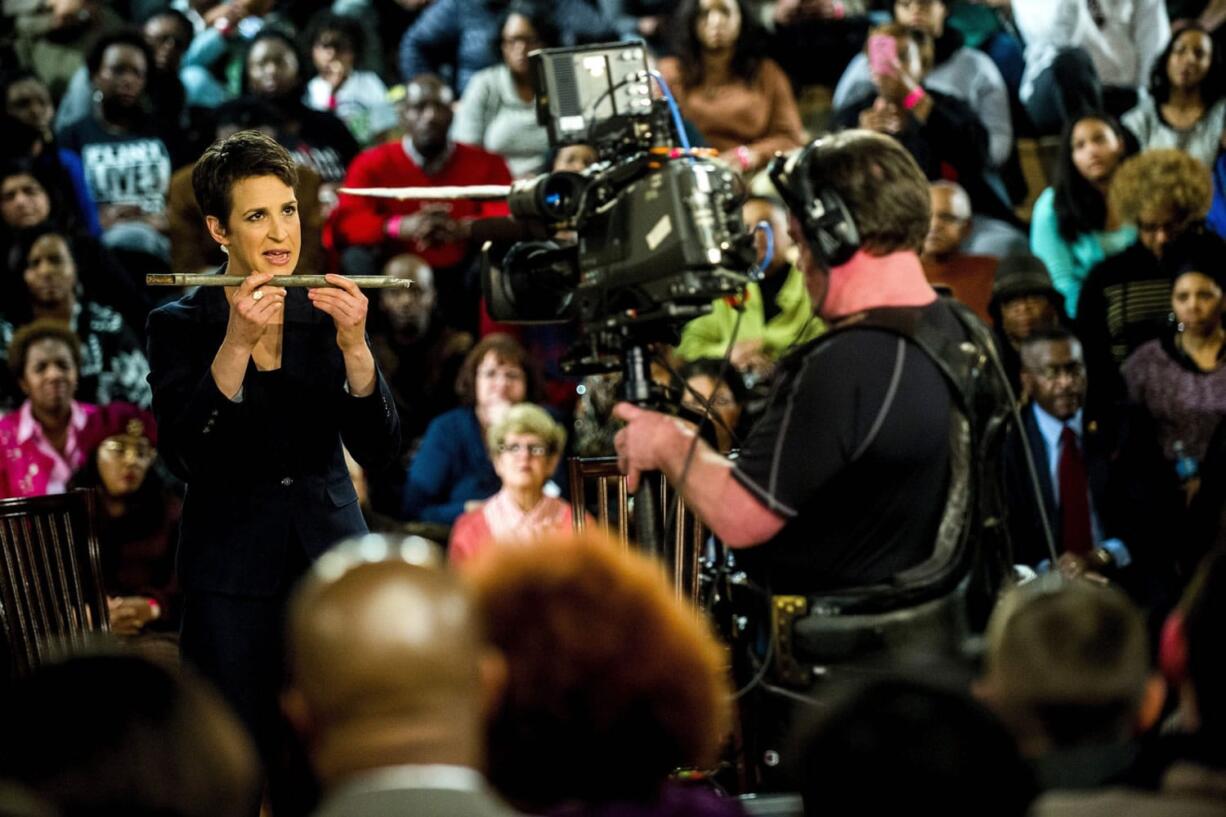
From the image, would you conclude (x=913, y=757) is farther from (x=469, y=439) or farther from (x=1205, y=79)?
(x=1205, y=79)

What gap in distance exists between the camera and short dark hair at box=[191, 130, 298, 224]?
3033 mm

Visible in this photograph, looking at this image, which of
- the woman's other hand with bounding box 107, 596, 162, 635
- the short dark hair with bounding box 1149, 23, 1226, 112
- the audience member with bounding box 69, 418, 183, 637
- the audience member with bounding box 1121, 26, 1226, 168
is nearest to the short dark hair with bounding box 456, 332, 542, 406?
the audience member with bounding box 69, 418, 183, 637

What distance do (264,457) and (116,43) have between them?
4680 millimetres

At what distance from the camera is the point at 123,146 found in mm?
6992

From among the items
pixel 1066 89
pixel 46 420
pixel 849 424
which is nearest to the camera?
pixel 849 424

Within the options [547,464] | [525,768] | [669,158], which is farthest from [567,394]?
[525,768]

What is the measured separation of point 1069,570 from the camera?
490 cm

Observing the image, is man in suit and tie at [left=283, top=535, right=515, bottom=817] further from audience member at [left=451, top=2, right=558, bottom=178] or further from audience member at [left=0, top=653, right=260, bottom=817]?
audience member at [left=451, top=2, right=558, bottom=178]

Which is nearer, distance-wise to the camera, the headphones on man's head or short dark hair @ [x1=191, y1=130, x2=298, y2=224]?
the headphones on man's head

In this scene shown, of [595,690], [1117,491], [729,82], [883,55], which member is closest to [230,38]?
[729,82]

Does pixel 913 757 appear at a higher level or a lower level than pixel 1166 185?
lower

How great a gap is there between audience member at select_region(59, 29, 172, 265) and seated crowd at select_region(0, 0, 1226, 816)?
2 centimetres

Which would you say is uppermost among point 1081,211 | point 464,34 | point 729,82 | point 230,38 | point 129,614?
point 230,38

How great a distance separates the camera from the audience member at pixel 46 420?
17.8ft
